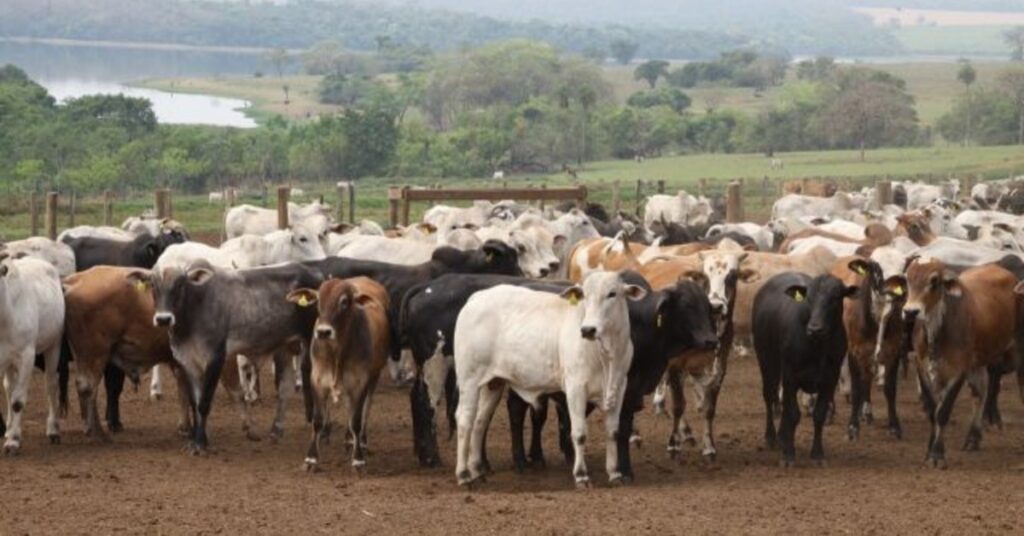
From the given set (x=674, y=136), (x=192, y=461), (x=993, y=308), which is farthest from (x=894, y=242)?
(x=674, y=136)

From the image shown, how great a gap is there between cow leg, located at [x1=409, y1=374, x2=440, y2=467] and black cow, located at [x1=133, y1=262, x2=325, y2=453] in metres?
1.49

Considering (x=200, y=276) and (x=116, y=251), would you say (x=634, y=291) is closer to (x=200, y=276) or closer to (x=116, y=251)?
(x=200, y=276)

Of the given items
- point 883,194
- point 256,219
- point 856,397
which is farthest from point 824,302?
point 883,194

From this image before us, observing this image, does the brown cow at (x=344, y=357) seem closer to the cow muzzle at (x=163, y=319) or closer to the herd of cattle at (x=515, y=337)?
the herd of cattle at (x=515, y=337)

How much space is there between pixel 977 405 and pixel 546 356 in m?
3.68

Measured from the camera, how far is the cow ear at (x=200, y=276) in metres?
14.8

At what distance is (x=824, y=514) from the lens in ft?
38.9

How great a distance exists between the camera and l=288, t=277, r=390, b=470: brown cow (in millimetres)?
13625

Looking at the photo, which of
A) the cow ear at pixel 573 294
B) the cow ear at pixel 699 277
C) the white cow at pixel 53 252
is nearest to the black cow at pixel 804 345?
the cow ear at pixel 699 277

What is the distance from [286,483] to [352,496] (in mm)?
781

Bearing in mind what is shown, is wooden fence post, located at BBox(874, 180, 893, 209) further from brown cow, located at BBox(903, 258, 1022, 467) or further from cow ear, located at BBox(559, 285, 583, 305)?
cow ear, located at BBox(559, 285, 583, 305)

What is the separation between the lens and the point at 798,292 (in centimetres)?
1428

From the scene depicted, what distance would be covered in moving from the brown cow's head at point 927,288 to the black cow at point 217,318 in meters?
4.45

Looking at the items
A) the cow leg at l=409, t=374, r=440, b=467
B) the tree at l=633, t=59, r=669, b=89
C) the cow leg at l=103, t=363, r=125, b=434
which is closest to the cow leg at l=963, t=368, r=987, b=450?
the cow leg at l=409, t=374, r=440, b=467
